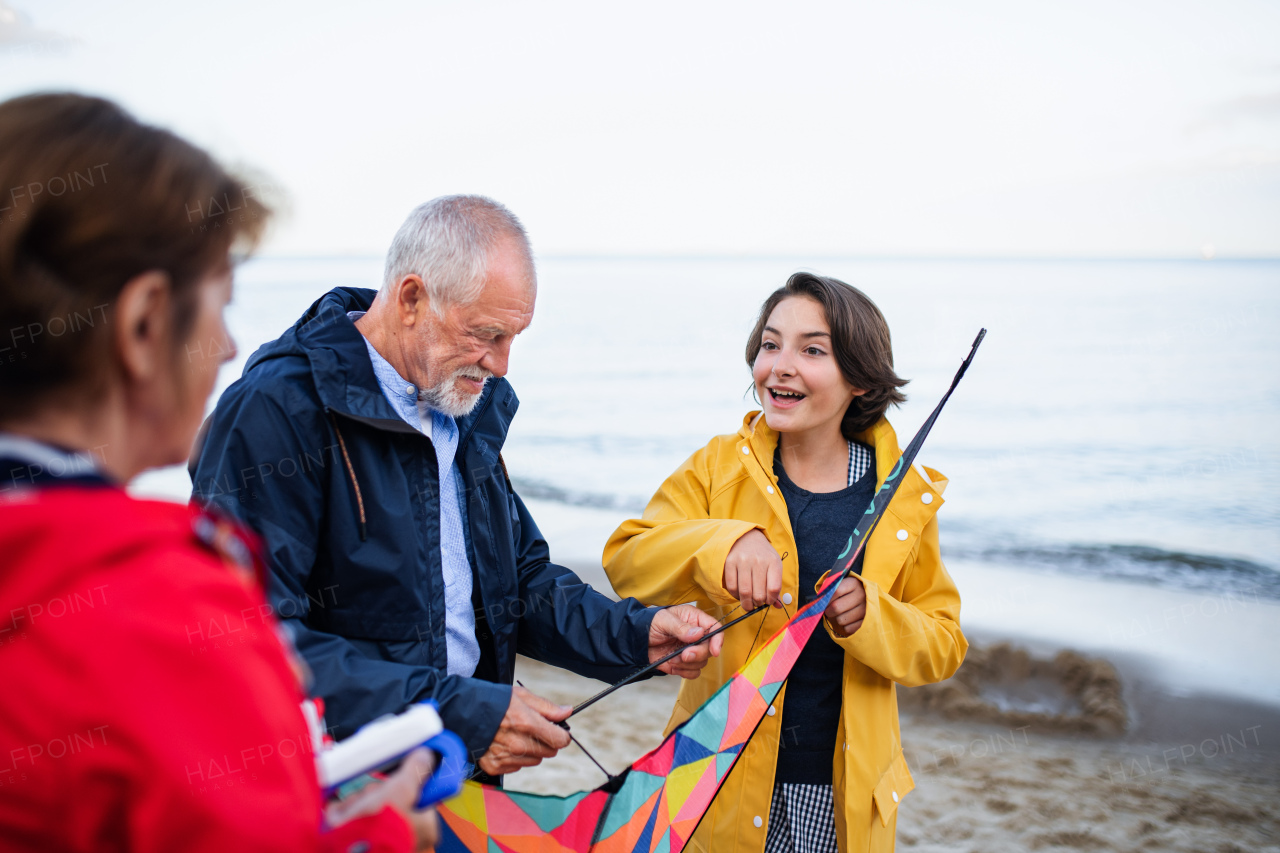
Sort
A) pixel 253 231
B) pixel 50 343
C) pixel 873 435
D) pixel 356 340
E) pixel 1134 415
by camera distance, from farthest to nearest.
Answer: pixel 1134 415 → pixel 873 435 → pixel 356 340 → pixel 253 231 → pixel 50 343

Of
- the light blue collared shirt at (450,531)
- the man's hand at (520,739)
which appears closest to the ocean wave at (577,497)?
the light blue collared shirt at (450,531)

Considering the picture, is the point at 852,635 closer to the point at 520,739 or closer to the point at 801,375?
the point at 801,375

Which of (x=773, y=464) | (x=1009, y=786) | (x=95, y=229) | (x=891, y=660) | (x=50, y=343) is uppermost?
(x=95, y=229)

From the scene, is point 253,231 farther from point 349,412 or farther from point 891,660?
point 891,660

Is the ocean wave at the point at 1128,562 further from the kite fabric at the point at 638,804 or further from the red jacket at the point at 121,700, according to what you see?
the red jacket at the point at 121,700

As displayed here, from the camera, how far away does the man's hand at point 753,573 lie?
243 cm

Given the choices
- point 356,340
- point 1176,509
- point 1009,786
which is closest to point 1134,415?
point 1176,509

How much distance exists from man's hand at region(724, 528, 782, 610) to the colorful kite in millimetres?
119

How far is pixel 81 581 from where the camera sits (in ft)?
2.54

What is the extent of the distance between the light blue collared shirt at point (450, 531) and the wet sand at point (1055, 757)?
9.84ft

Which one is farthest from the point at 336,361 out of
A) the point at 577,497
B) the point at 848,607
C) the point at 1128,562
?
the point at 577,497

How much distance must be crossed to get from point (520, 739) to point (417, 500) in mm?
652

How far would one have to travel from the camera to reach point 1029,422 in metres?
17.5

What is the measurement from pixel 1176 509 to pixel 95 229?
13850mm
